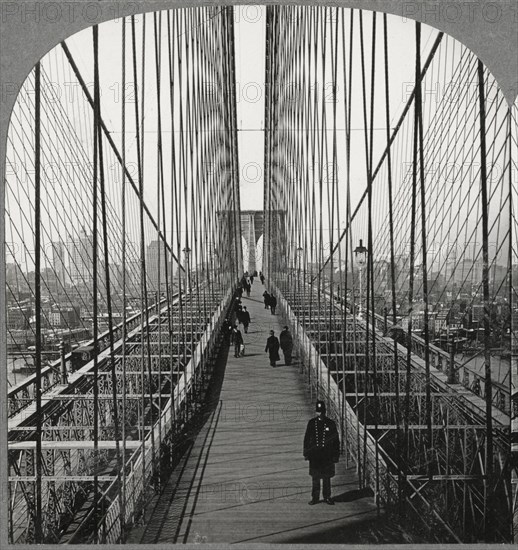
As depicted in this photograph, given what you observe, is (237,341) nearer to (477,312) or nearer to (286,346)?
(286,346)

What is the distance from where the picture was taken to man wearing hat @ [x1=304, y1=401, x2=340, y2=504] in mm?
2855

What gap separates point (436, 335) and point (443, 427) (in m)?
0.64

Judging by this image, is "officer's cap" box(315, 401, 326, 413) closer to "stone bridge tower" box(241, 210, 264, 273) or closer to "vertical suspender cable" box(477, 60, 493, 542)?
"vertical suspender cable" box(477, 60, 493, 542)

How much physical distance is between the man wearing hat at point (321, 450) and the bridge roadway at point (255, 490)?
0.14 ft

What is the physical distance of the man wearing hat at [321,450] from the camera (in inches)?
112

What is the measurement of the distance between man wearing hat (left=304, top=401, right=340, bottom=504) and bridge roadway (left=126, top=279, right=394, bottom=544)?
1.7 inches

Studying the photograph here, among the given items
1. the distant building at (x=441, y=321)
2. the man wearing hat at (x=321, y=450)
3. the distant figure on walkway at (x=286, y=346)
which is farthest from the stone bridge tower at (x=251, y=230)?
the man wearing hat at (x=321, y=450)

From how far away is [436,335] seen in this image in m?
3.49

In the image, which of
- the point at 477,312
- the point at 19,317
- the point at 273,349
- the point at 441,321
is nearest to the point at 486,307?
the point at 477,312

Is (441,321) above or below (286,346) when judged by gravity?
above

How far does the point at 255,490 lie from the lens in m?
2.89

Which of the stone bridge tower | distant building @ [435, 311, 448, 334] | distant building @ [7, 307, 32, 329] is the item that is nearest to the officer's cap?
distant building @ [435, 311, 448, 334]

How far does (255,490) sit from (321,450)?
34cm

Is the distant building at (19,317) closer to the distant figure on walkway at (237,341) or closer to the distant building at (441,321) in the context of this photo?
the distant building at (441,321)
